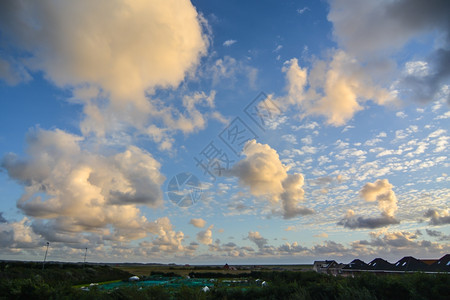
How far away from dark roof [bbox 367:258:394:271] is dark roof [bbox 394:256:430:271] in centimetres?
159

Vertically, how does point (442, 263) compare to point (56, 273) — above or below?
above

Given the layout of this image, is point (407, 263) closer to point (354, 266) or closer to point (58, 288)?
point (354, 266)

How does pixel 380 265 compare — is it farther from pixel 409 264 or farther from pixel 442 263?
pixel 442 263

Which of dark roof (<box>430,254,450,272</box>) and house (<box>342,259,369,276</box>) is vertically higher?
dark roof (<box>430,254,450,272</box>)

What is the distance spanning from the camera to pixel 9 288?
14.8m

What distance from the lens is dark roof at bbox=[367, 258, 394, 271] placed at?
5634 cm

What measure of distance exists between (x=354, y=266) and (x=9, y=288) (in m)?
69.4

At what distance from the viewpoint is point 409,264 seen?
51594mm

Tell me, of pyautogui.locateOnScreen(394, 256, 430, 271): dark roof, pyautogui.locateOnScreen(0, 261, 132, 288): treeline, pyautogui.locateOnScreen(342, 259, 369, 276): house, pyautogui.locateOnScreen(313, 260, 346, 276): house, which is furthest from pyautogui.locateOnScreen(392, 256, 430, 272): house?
pyautogui.locateOnScreen(0, 261, 132, 288): treeline

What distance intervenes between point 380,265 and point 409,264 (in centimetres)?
874

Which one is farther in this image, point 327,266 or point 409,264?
point 327,266

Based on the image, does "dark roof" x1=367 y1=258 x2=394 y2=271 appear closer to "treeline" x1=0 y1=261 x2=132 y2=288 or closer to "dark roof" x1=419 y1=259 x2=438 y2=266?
"dark roof" x1=419 y1=259 x2=438 y2=266


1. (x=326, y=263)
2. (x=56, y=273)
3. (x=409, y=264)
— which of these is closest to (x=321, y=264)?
(x=326, y=263)

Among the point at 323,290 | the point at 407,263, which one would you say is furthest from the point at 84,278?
the point at 407,263
